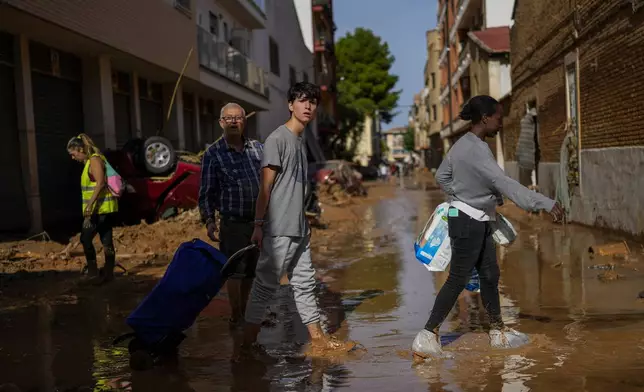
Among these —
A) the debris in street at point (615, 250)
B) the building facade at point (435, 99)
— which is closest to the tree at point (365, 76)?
the building facade at point (435, 99)

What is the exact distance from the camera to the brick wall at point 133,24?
38.7ft

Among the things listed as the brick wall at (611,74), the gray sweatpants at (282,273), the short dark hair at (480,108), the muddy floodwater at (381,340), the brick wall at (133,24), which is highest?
the brick wall at (133,24)

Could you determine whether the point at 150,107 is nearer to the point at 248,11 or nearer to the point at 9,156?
the point at 9,156

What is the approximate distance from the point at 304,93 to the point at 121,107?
515 inches

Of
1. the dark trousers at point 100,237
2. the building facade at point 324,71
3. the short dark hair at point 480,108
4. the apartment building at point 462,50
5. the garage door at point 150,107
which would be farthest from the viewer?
the building facade at point 324,71

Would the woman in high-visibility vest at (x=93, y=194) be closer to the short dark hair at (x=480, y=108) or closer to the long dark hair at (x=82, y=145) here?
the long dark hair at (x=82, y=145)

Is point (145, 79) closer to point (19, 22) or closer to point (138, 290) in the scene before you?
point (19, 22)

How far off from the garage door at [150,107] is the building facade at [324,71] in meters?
27.4

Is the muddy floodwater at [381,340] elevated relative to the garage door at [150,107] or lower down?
lower down

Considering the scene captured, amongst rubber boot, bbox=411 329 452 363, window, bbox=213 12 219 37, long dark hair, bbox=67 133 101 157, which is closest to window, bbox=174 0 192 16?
window, bbox=213 12 219 37

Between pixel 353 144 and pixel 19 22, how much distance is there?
53.8 metres

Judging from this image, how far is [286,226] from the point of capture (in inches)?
191

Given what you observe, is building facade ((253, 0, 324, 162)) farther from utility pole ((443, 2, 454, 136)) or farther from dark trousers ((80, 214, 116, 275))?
dark trousers ((80, 214, 116, 275))

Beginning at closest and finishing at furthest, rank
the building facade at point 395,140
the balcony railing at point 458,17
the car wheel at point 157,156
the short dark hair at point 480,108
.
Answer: the short dark hair at point 480,108 < the car wheel at point 157,156 < the balcony railing at point 458,17 < the building facade at point 395,140
